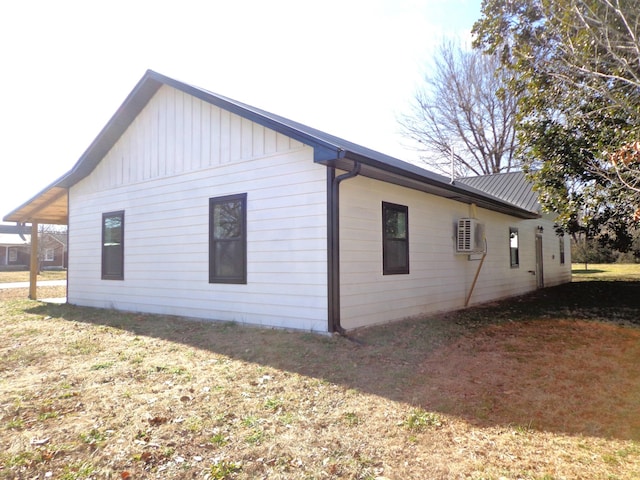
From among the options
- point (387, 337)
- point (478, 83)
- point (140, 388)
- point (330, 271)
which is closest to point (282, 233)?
point (330, 271)

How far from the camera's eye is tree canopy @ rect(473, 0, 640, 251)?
5.68 metres

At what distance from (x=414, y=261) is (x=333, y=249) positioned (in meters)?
2.48

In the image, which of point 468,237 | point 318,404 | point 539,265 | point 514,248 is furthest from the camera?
point 539,265

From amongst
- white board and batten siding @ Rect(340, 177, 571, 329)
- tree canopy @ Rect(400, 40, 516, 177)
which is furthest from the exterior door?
tree canopy @ Rect(400, 40, 516, 177)

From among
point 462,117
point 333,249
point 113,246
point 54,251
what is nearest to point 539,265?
point 462,117

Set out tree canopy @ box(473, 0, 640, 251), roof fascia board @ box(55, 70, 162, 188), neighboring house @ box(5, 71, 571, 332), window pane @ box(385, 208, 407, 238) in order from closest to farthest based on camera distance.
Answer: tree canopy @ box(473, 0, 640, 251), neighboring house @ box(5, 71, 571, 332), window pane @ box(385, 208, 407, 238), roof fascia board @ box(55, 70, 162, 188)

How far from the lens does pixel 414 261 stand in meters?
7.56

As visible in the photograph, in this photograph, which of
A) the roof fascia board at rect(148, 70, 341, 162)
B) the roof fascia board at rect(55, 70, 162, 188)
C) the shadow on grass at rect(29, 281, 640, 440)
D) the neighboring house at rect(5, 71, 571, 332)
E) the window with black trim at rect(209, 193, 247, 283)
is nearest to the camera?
the shadow on grass at rect(29, 281, 640, 440)

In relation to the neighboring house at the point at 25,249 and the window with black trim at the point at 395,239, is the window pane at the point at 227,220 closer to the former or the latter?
the window with black trim at the point at 395,239

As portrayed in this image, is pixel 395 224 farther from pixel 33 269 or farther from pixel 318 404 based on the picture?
pixel 33 269

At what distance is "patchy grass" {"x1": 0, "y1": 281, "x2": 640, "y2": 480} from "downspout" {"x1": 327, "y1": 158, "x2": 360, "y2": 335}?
1.20 feet

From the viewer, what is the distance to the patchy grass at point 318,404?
2.54 m

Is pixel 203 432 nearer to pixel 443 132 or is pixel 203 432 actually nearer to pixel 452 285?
pixel 452 285

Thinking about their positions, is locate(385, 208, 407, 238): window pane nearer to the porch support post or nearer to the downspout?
the downspout
